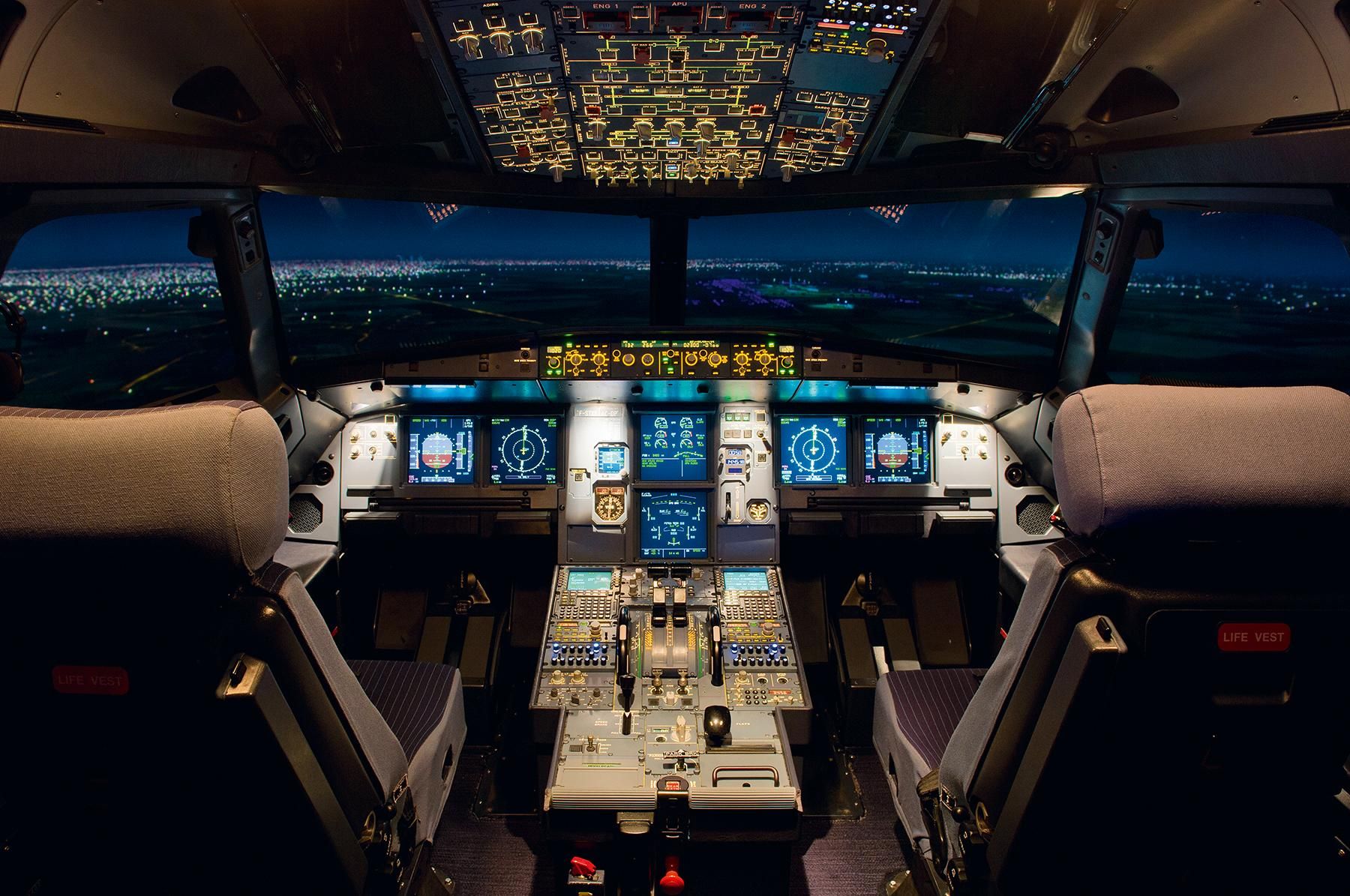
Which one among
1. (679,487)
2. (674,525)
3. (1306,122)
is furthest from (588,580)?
(1306,122)

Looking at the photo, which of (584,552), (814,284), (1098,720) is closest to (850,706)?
(584,552)

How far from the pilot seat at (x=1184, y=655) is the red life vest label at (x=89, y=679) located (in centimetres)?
162

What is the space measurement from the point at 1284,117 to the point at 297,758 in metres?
2.85

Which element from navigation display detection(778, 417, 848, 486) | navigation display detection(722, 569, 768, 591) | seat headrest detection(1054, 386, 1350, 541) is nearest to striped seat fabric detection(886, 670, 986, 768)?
navigation display detection(722, 569, 768, 591)

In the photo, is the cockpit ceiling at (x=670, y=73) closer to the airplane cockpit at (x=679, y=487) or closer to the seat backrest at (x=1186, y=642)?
the airplane cockpit at (x=679, y=487)

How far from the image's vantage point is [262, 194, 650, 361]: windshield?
3.14m

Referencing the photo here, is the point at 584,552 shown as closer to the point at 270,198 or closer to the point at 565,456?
the point at 565,456

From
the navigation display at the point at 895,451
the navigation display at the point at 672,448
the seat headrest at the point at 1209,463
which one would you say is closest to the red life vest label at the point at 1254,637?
the seat headrest at the point at 1209,463

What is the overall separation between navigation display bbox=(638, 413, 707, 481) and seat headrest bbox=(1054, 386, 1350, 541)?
2.14m

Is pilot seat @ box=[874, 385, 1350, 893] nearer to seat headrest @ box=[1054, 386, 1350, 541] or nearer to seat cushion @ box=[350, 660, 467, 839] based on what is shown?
seat headrest @ box=[1054, 386, 1350, 541]

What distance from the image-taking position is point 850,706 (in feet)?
10.2

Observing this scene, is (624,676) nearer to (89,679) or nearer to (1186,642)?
(89,679)

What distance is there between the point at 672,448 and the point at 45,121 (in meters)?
2.31

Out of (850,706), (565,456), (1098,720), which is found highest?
(565,456)
